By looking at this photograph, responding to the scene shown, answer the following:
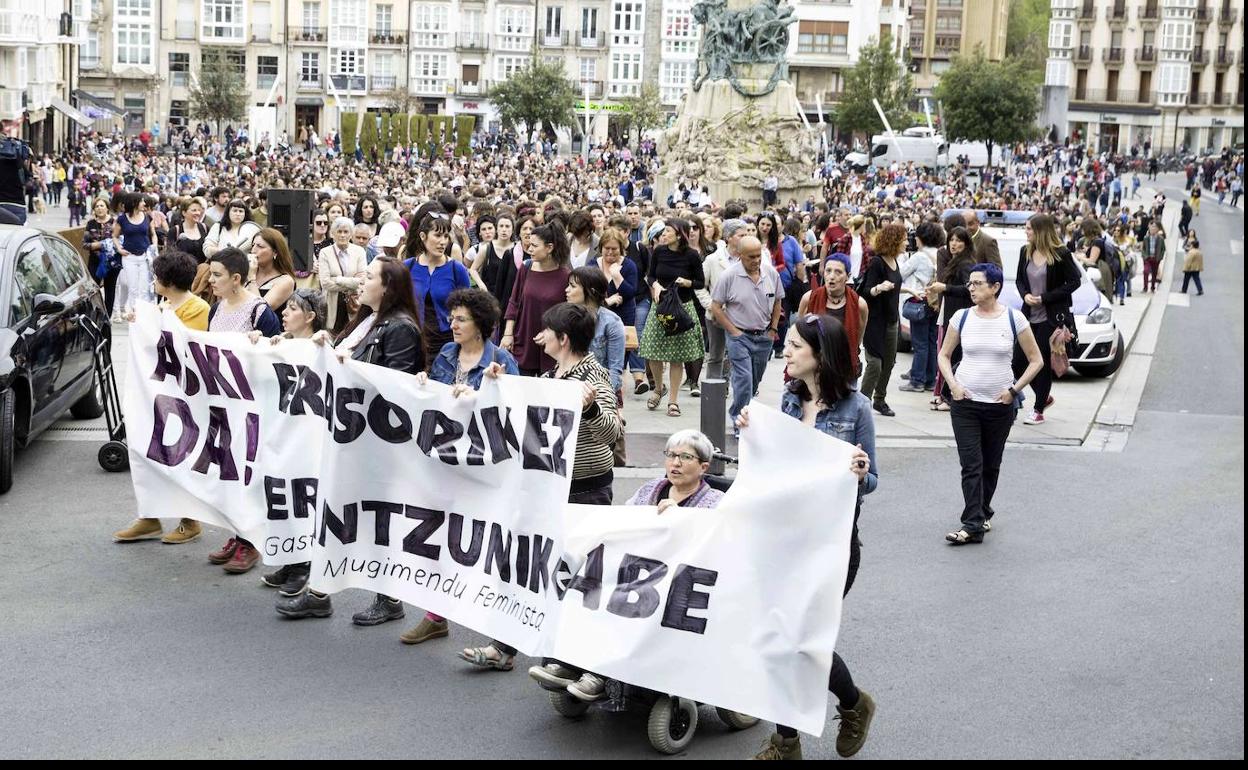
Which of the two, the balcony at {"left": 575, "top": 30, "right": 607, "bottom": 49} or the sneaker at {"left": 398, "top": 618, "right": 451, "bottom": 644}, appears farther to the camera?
the balcony at {"left": 575, "top": 30, "right": 607, "bottom": 49}

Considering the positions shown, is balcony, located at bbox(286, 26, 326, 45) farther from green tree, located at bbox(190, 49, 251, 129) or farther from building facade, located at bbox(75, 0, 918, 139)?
green tree, located at bbox(190, 49, 251, 129)

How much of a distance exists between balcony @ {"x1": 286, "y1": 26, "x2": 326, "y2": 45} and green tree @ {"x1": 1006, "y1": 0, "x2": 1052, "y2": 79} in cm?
4589

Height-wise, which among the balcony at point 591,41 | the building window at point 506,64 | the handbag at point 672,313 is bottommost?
the handbag at point 672,313

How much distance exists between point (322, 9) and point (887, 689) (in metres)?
88.3

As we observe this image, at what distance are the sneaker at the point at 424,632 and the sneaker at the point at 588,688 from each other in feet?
4.26

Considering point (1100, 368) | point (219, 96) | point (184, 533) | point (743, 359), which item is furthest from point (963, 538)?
point (219, 96)

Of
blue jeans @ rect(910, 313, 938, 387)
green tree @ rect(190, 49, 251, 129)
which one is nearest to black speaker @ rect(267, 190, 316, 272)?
blue jeans @ rect(910, 313, 938, 387)

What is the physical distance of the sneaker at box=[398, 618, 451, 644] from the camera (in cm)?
769

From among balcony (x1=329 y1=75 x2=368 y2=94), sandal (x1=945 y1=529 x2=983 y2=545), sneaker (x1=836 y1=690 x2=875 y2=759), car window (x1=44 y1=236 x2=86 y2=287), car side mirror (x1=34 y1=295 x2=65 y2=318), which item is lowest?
sandal (x1=945 y1=529 x2=983 y2=545)

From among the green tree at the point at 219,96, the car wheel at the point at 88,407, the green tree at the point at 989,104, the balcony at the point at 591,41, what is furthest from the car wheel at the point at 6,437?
the balcony at the point at 591,41

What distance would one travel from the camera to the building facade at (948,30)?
110 m

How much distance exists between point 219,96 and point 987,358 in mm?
76280

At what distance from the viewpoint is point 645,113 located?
81750 millimetres

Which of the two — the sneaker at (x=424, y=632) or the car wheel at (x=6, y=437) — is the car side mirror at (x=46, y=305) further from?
the sneaker at (x=424, y=632)
